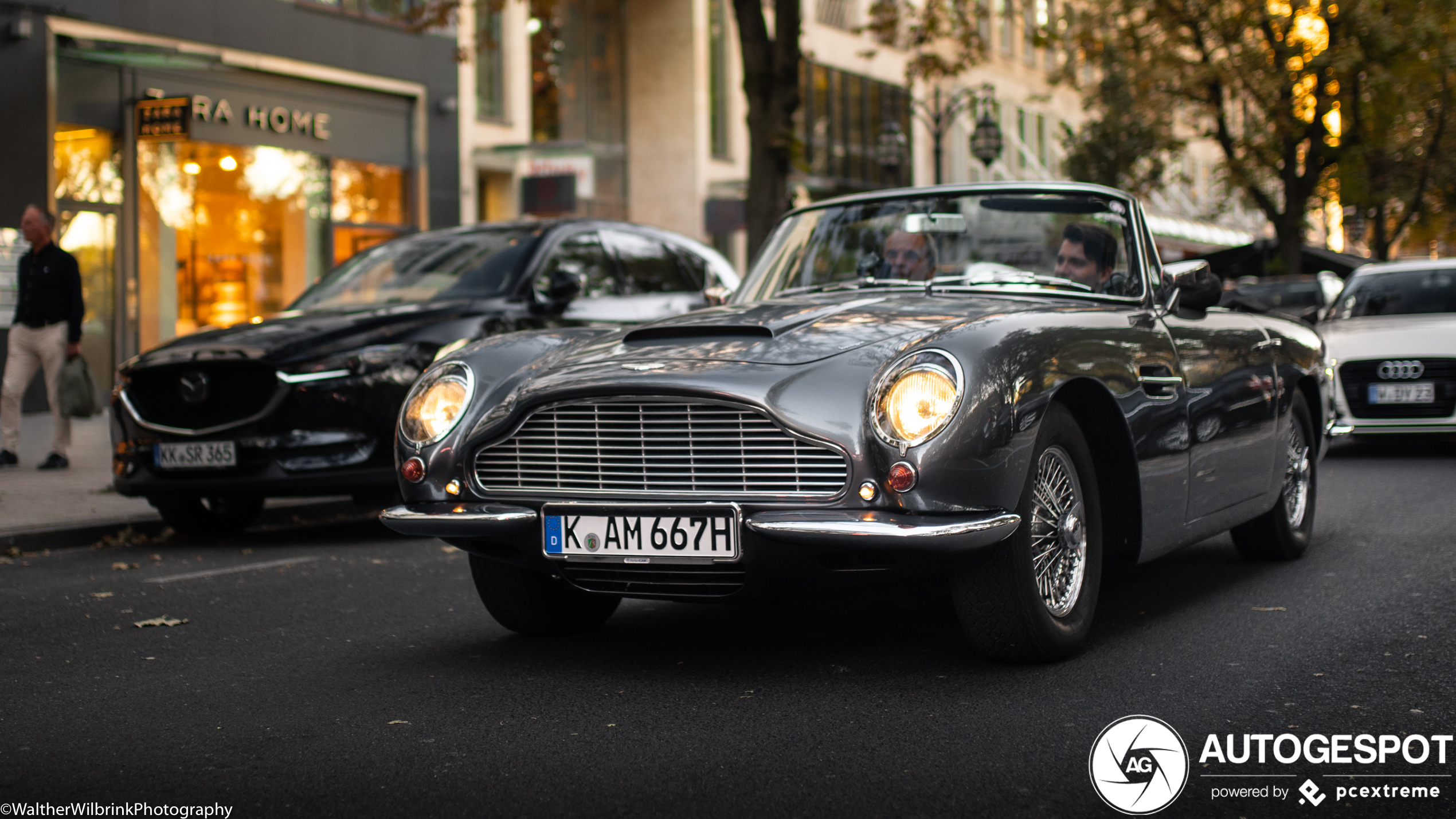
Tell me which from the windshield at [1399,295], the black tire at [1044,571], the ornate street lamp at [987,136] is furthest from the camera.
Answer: the ornate street lamp at [987,136]

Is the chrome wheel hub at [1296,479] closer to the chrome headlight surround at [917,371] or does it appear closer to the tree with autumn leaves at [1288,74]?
the chrome headlight surround at [917,371]

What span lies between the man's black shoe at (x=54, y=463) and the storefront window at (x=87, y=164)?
6.89 m

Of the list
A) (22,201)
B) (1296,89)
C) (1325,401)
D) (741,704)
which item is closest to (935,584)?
(741,704)

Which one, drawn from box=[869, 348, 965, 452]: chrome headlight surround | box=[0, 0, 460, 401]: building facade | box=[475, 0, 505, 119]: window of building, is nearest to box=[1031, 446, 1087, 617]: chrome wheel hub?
box=[869, 348, 965, 452]: chrome headlight surround

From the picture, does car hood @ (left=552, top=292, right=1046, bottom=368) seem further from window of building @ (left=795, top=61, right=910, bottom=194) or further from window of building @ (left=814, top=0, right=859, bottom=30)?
window of building @ (left=814, top=0, right=859, bottom=30)

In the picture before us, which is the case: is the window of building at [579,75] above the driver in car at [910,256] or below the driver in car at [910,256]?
above

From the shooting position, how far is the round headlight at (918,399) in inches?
162

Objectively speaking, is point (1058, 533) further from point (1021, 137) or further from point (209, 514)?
point (1021, 137)

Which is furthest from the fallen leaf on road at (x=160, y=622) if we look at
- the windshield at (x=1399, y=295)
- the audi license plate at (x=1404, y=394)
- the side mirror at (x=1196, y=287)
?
the windshield at (x=1399, y=295)

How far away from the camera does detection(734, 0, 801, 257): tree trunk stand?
14.8 meters

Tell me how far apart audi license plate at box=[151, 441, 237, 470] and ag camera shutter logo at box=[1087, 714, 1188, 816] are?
5.60m

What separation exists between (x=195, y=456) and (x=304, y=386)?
0.71 meters

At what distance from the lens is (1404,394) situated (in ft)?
40.3

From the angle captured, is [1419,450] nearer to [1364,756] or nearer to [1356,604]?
[1356,604]
